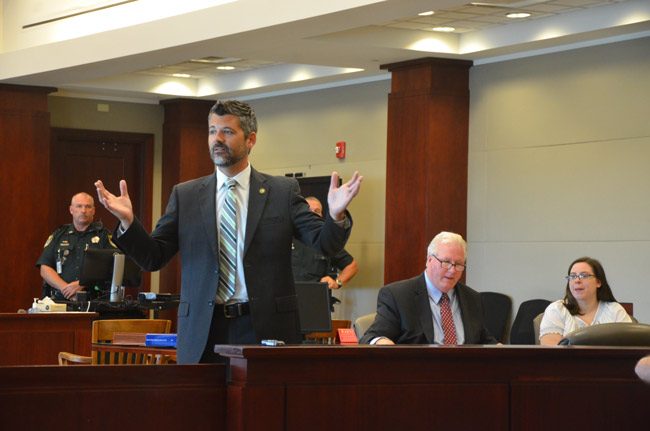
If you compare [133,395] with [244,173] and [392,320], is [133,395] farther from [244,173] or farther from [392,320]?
[392,320]

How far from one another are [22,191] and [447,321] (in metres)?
8.44

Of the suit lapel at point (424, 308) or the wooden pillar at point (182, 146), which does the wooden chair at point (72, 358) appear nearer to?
the suit lapel at point (424, 308)

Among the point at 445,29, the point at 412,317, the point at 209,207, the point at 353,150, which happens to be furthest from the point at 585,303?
the point at 353,150

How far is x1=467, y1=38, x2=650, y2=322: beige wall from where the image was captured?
Answer: 9.62m

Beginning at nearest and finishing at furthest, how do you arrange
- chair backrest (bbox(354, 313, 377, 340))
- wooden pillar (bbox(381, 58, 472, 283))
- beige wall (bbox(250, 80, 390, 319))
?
1. chair backrest (bbox(354, 313, 377, 340))
2. wooden pillar (bbox(381, 58, 472, 283))
3. beige wall (bbox(250, 80, 390, 319))

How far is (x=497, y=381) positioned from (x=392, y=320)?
170cm

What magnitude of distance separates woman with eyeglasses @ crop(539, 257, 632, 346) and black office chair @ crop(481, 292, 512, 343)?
343 centimetres

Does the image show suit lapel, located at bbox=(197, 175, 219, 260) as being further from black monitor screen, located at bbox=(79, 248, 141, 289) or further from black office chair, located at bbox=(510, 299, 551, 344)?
black office chair, located at bbox=(510, 299, 551, 344)

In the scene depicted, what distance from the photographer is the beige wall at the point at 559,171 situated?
962cm

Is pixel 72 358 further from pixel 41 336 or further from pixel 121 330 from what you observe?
pixel 41 336

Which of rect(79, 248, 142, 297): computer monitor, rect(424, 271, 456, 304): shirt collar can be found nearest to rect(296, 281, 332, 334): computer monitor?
rect(424, 271, 456, 304): shirt collar

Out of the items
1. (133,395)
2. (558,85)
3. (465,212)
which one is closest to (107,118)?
(465,212)

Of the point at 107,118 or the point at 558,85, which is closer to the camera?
the point at 558,85

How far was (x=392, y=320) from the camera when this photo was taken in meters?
5.22
